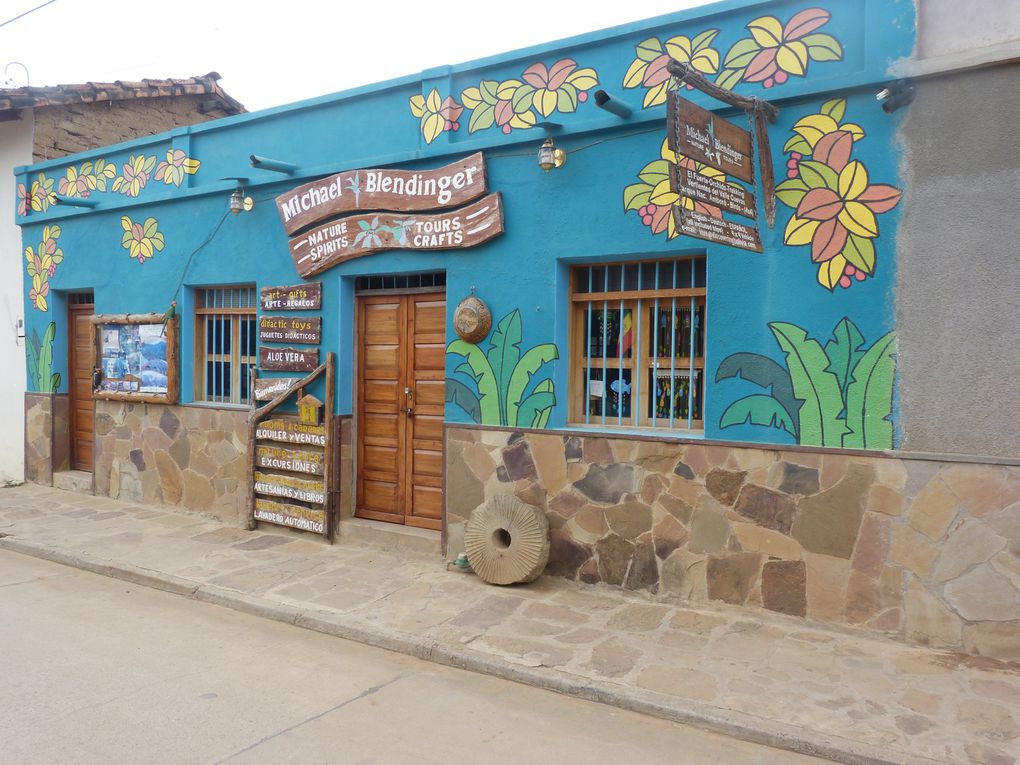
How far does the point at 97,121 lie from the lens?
38.1ft

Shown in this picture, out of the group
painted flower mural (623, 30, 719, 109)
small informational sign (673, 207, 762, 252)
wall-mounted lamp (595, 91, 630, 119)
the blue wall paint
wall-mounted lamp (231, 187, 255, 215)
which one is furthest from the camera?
wall-mounted lamp (231, 187, 255, 215)

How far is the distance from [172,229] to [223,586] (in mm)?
4759

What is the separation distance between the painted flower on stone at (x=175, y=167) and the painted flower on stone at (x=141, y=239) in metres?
0.54

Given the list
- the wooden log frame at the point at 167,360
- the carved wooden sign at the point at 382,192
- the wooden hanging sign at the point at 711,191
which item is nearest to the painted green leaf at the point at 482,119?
the carved wooden sign at the point at 382,192

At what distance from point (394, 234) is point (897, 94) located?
428 cm

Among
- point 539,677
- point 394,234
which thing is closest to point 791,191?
point 394,234

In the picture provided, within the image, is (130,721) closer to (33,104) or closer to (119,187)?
(119,187)

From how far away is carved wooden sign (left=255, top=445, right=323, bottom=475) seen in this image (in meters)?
7.76

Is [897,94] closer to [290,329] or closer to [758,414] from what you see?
[758,414]

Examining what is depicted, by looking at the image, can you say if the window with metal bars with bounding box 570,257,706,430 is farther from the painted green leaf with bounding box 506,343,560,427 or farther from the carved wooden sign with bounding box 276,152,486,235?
the carved wooden sign with bounding box 276,152,486,235

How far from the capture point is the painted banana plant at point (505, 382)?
21.2ft

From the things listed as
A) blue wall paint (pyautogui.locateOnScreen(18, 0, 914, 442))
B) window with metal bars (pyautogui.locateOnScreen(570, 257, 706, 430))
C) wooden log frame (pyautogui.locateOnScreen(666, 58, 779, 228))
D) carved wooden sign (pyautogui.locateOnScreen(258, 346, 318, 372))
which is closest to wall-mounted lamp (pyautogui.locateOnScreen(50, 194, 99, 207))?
blue wall paint (pyautogui.locateOnScreen(18, 0, 914, 442))

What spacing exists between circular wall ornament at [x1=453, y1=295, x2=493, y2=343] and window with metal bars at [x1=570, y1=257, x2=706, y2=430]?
30.1 inches

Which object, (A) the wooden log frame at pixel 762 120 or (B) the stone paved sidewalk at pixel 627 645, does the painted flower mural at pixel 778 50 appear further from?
(B) the stone paved sidewalk at pixel 627 645
